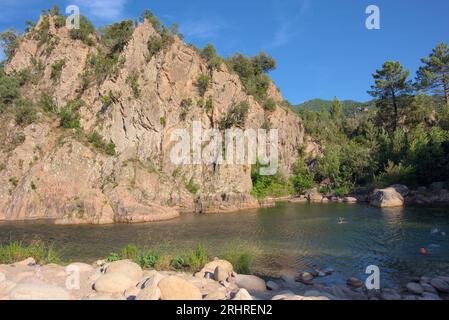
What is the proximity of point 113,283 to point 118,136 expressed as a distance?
41.1 m

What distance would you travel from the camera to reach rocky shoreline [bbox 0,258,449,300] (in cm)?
1093

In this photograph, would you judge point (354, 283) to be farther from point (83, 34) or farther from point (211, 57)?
point (83, 34)

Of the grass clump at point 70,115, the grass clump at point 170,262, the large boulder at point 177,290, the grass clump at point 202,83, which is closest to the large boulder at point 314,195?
the grass clump at point 202,83

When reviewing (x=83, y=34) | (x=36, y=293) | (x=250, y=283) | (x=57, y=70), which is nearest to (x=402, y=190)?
(x=250, y=283)

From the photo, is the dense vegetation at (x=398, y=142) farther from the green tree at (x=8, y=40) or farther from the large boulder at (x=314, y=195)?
the green tree at (x=8, y=40)

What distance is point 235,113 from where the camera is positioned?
58281 mm

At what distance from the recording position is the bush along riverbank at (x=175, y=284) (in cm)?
1098

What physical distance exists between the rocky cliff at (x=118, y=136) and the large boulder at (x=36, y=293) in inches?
1052

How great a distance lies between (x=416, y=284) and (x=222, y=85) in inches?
1932

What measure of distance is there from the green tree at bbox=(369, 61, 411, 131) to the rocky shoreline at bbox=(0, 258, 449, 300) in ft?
182

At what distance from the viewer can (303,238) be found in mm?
25891

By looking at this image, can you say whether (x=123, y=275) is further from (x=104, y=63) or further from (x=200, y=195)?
(x=104, y=63)
